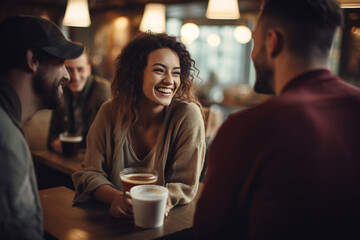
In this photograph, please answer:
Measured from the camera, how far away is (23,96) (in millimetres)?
1237

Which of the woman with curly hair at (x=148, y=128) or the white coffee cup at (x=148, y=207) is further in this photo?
the woman with curly hair at (x=148, y=128)

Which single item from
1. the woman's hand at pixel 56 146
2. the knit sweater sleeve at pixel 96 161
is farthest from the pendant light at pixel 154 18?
the knit sweater sleeve at pixel 96 161

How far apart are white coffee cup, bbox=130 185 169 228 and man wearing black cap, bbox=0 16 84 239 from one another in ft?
1.29

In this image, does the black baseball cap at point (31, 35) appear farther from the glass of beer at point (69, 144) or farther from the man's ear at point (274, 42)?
the glass of beer at point (69, 144)

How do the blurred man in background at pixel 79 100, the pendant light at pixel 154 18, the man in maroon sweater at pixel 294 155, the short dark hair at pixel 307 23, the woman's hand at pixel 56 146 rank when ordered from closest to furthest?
the man in maroon sweater at pixel 294 155
the short dark hair at pixel 307 23
the woman's hand at pixel 56 146
the blurred man in background at pixel 79 100
the pendant light at pixel 154 18

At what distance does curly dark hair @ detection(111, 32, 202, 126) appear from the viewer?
2020mm

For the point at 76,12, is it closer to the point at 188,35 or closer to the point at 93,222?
the point at 93,222

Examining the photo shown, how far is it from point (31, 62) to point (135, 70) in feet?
2.86

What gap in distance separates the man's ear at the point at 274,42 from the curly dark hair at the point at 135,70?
96 centimetres

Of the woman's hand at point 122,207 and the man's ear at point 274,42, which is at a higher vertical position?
the man's ear at point 274,42

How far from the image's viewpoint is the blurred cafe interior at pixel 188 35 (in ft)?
13.3

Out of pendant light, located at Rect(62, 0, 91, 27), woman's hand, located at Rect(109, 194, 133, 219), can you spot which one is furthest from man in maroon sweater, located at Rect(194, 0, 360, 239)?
pendant light, located at Rect(62, 0, 91, 27)

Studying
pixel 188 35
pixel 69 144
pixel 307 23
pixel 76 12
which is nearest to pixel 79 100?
pixel 69 144

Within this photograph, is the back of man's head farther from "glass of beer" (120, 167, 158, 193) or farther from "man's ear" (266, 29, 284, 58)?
"man's ear" (266, 29, 284, 58)
